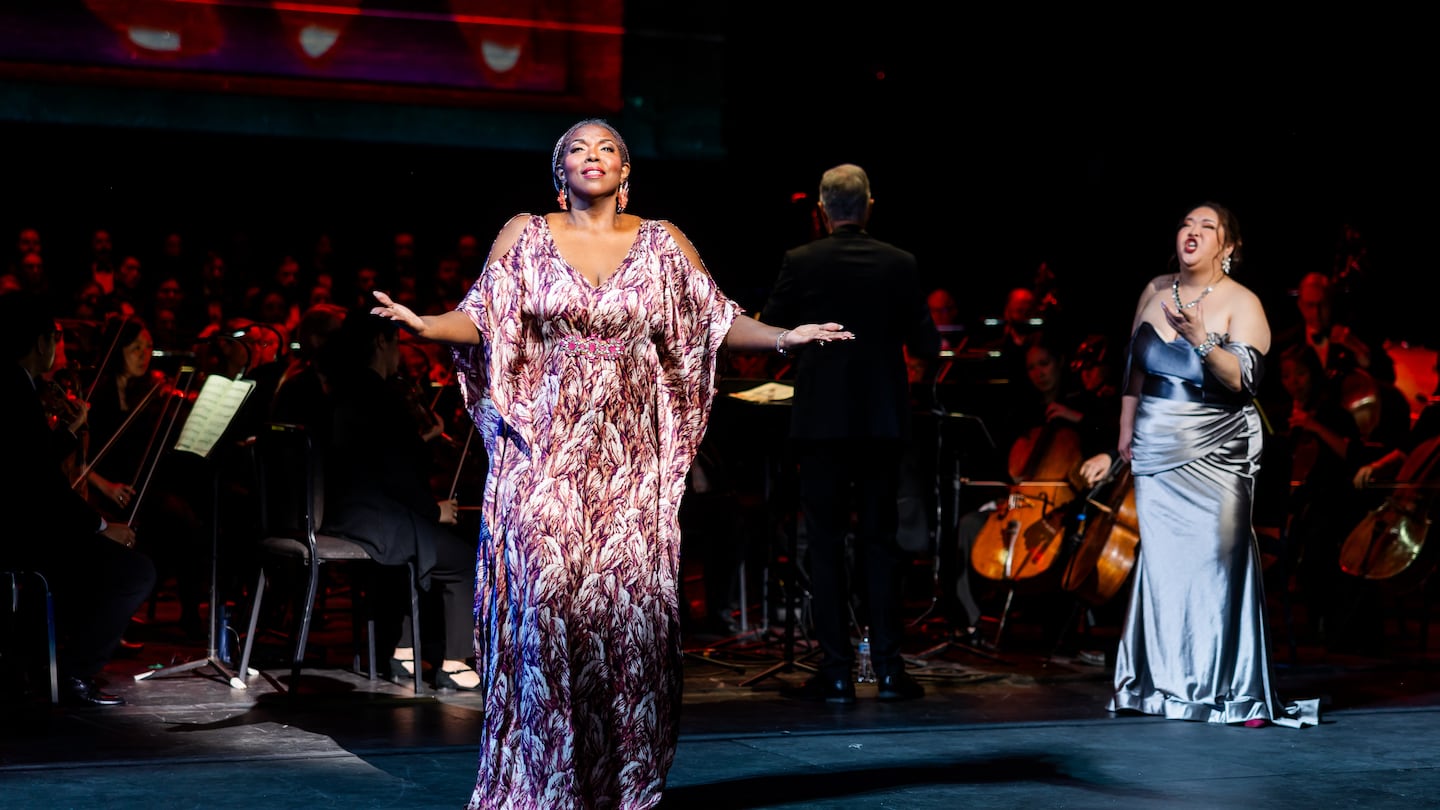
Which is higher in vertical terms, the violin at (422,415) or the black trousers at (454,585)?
the violin at (422,415)

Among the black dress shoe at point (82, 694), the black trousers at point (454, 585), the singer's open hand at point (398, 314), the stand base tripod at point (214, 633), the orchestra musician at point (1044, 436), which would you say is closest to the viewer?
the singer's open hand at point (398, 314)

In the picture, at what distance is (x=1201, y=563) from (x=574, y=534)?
233cm

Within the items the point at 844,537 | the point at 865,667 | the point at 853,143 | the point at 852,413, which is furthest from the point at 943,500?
the point at 853,143

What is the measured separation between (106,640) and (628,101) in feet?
21.3

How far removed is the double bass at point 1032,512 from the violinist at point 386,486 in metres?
1.94

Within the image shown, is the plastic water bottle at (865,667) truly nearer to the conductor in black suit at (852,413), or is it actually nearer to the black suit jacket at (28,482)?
the conductor in black suit at (852,413)

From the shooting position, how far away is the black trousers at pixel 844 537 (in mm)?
5211

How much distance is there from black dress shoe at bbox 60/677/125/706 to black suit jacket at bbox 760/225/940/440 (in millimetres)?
2260

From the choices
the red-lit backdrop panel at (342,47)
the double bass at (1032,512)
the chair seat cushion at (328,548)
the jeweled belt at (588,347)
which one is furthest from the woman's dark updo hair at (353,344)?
the red-lit backdrop panel at (342,47)

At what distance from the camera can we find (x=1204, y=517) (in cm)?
501

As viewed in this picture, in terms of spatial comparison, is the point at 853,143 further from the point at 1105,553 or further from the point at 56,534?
the point at 56,534

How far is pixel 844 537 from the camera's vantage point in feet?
17.3

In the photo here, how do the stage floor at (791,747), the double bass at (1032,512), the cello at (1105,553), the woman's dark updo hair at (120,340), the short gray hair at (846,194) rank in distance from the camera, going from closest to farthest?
the stage floor at (791,747) < the short gray hair at (846,194) < the cello at (1105,553) < the double bass at (1032,512) < the woman's dark updo hair at (120,340)

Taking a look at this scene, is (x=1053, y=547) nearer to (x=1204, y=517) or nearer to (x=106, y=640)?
(x=1204, y=517)
